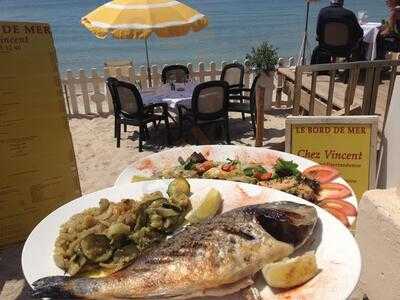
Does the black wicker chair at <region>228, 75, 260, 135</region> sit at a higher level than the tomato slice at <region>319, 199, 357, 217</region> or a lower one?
lower

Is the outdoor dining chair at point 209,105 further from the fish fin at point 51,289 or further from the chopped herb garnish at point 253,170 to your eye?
the fish fin at point 51,289

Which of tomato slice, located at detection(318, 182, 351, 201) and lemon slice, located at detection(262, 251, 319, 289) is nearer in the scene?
lemon slice, located at detection(262, 251, 319, 289)

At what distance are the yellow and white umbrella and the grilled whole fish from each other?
728 cm

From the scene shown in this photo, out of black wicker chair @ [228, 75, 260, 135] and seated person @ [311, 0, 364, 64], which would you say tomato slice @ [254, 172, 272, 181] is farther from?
seated person @ [311, 0, 364, 64]

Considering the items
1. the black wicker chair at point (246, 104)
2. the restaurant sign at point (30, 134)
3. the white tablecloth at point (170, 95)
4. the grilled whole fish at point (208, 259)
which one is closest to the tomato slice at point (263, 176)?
the grilled whole fish at point (208, 259)

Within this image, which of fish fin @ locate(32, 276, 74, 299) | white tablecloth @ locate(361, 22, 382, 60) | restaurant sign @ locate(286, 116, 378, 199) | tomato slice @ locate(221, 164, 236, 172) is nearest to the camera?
fish fin @ locate(32, 276, 74, 299)

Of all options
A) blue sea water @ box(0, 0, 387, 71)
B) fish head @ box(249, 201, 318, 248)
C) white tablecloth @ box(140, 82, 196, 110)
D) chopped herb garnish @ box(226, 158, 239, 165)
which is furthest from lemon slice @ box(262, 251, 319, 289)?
blue sea water @ box(0, 0, 387, 71)

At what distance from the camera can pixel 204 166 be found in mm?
3256

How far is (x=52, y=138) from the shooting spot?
455cm

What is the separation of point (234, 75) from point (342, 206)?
818cm

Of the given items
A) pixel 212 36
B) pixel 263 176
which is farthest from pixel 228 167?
pixel 212 36

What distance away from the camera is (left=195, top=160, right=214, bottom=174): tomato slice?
A: 3.21 m

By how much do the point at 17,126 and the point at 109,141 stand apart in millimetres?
5242

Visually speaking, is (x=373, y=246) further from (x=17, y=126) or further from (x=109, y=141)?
(x=109, y=141)
